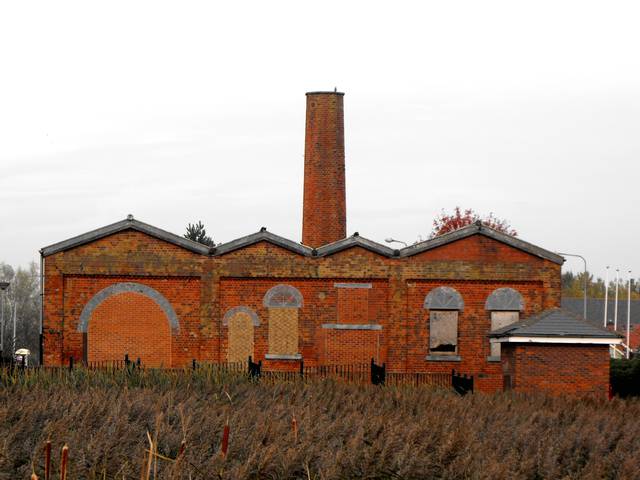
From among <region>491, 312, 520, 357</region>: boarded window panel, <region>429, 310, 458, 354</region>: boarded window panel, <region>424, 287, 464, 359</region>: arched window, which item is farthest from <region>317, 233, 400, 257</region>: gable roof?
<region>491, 312, 520, 357</region>: boarded window panel

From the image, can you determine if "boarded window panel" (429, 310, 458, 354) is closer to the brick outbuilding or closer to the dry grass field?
the brick outbuilding

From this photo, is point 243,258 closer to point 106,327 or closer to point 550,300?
point 106,327

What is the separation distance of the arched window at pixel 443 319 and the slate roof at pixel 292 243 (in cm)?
160

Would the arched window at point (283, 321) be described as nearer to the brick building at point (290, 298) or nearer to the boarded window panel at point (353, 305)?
the brick building at point (290, 298)

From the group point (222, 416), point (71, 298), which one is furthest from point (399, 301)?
point (222, 416)

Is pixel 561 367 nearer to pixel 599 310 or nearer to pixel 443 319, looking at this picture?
pixel 443 319

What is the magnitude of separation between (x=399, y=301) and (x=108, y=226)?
9788mm

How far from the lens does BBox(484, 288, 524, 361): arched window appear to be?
39.5 metres

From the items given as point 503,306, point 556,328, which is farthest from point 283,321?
point 556,328

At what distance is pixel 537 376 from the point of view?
3033 cm

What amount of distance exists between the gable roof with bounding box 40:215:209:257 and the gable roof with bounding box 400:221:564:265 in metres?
6.88

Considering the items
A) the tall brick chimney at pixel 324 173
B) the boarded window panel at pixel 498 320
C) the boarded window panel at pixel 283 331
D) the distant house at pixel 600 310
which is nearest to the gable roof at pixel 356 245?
the boarded window panel at pixel 283 331

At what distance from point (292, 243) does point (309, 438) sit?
973 inches

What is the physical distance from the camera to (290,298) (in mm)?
39281
